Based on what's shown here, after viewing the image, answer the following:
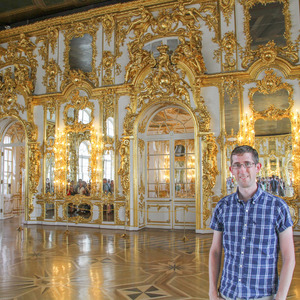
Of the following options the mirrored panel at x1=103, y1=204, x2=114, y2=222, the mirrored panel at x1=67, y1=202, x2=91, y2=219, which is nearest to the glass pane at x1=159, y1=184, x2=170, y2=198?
the mirrored panel at x1=103, y1=204, x2=114, y2=222

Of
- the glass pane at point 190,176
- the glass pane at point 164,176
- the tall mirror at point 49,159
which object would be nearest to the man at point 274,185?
the glass pane at point 190,176

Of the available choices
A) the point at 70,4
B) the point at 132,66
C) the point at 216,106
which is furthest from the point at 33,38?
the point at 216,106

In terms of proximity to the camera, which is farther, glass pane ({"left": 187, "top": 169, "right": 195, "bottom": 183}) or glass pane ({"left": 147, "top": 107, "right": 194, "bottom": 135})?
glass pane ({"left": 147, "top": 107, "right": 194, "bottom": 135})

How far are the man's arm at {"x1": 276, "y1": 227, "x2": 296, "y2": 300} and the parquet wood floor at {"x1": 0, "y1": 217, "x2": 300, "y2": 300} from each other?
2875 mm

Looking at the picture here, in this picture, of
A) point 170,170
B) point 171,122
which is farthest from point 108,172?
point 171,122

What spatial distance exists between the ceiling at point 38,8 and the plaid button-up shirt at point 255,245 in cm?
1114

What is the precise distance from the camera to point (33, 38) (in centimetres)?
1281

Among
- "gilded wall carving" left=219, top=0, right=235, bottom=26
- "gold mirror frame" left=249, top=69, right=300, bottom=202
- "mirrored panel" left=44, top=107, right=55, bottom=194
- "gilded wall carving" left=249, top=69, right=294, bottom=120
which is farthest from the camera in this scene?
"mirrored panel" left=44, top=107, right=55, bottom=194

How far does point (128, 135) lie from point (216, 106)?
289cm

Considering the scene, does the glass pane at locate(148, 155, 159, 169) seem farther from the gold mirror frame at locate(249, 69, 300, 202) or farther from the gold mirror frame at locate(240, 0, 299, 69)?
the gold mirror frame at locate(240, 0, 299, 69)

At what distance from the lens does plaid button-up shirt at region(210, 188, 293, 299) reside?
199cm

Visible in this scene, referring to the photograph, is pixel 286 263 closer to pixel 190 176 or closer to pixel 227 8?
pixel 190 176

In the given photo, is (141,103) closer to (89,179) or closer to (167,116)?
(167,116)

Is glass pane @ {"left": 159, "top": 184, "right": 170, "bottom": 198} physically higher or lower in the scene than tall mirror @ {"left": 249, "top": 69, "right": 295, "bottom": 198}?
lower
